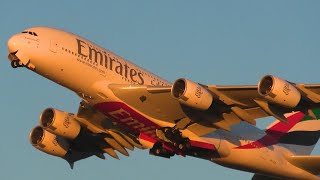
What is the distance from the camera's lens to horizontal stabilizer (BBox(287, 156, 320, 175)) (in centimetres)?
5147

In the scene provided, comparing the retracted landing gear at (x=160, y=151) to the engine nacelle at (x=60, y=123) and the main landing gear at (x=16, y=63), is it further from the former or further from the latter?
the main landing gear at (x=16, y=63)

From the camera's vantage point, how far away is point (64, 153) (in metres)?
55.0

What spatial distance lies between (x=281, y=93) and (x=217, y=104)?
463cm

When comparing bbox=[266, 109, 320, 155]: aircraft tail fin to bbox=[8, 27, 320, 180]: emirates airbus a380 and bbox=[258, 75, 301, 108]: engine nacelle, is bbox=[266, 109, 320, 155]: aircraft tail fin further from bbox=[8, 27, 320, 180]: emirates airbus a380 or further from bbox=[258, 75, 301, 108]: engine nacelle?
bbox=[258, 75, 301, 108]: engine nacelle

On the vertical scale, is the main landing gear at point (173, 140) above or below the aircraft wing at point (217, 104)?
below

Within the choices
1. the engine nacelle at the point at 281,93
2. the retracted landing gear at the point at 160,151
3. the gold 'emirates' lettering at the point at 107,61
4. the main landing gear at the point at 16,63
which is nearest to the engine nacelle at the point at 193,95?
the engine nacelle at the point at 281,93

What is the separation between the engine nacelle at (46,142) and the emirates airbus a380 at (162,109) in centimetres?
83

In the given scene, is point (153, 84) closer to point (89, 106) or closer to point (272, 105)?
point (89, 106)

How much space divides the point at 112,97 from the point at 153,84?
3.21m

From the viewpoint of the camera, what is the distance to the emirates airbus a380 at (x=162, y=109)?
44.3m

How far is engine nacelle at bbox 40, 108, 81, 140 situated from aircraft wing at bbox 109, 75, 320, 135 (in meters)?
6.08

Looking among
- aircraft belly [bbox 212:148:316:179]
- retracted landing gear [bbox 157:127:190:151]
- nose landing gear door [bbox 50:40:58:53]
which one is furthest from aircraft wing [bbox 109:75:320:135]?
nose landing gear door [bbox 50:40:58:53]

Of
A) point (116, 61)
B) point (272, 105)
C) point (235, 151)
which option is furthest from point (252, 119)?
point (116, 61)

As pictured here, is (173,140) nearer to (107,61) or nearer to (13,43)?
(107,61)
